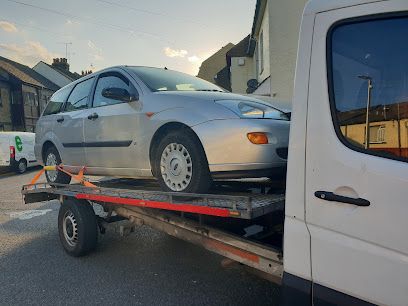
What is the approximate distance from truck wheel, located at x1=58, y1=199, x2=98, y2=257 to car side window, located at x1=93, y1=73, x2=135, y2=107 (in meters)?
1.28

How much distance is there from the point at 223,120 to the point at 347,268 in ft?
4.82

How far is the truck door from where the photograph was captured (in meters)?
1.71

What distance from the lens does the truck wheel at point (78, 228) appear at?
4336 mm

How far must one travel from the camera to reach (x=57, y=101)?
218 inches

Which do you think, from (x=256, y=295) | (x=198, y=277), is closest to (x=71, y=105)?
(x=198, y=277)

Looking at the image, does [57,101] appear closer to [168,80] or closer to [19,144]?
[168,80]

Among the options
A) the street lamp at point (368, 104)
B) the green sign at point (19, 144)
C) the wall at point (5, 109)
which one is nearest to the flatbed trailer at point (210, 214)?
the street lamp at point (368, 104)

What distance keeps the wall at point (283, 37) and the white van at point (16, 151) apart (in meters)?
10.9

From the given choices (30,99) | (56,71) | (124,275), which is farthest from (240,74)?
(56,71)

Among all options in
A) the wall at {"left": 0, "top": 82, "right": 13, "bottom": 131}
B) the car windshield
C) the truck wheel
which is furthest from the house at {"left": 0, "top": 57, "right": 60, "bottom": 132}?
the car windshield

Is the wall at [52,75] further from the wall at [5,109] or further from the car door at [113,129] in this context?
the car door at [113,129]

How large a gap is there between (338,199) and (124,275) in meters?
2.81

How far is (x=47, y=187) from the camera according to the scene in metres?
5.09

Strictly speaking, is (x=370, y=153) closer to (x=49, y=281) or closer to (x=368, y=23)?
(x=368, y=23)
